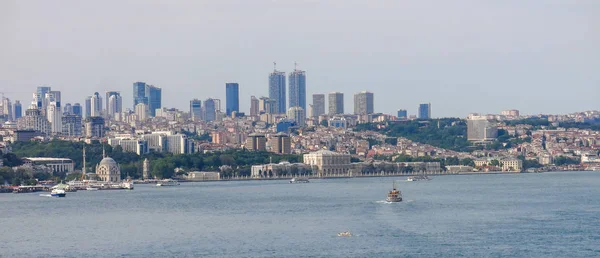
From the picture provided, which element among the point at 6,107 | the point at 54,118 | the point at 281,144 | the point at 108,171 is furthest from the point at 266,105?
the point at 108,171

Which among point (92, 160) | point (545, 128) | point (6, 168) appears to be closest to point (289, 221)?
point (6, 168)

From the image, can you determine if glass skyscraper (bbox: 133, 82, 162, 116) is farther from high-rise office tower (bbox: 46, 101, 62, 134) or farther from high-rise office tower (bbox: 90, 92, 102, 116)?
high-rise office tower (bbox: 46, 101, 62, 134)

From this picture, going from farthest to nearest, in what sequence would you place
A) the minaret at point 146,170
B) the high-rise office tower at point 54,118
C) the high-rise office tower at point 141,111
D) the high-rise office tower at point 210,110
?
the high-rise office tower at point 210,110 → the high-rise office tower at point 141,111 → the high-rise office tower at point 54,118 → the minaret at point 146,170

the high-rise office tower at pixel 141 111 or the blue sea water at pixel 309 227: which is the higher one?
the high-rise office tower at pixel 141 111

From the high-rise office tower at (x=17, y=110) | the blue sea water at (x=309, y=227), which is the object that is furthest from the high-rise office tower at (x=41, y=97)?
the blue sea water at (x=309, y=227)

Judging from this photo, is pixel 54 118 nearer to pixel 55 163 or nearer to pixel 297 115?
pixel 297 115

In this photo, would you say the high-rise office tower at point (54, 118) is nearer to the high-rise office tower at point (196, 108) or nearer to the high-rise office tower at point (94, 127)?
the high-rise office tower at point (94, 127)
